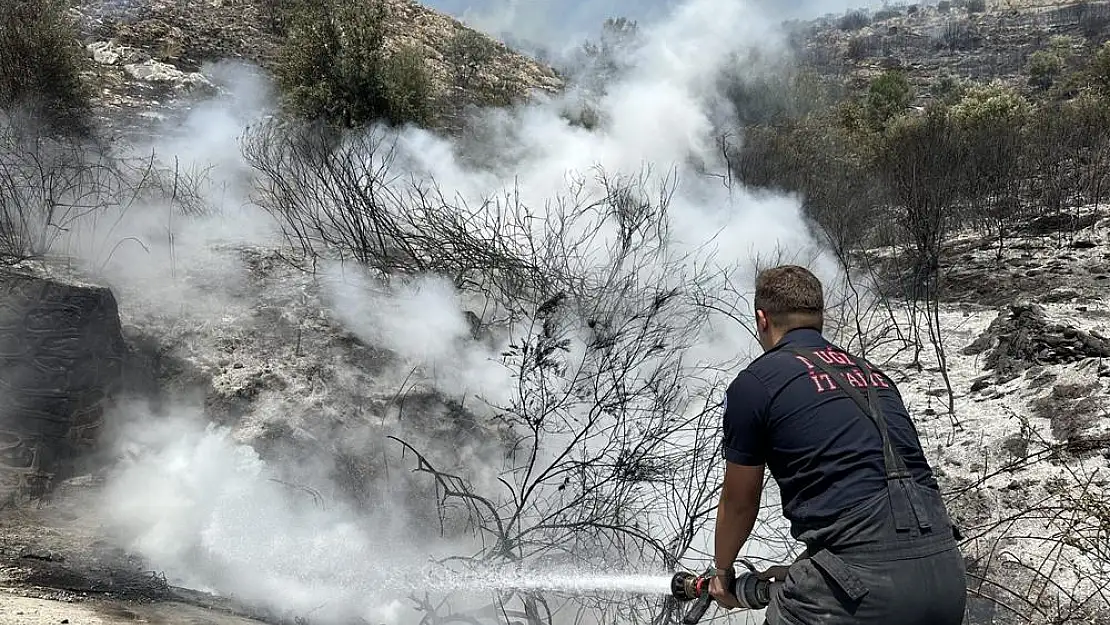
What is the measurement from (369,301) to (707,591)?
18.1 feet

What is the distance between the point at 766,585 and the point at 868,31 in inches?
2827

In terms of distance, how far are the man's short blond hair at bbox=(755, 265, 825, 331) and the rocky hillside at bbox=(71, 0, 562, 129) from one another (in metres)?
14.7

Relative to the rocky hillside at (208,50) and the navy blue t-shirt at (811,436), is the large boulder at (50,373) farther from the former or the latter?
the rocky hillside at (208,50)

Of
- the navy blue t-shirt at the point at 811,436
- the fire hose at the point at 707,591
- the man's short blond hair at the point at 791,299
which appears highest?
the man's short blond hair at the point at 791,299

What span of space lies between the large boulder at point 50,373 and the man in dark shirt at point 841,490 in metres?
4.90

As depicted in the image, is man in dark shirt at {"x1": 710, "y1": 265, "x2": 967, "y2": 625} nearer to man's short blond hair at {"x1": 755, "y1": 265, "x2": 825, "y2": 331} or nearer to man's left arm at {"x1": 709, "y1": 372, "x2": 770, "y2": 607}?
man's left arm at {"x1": 709, "y1": 372, "x2": 770, "y2": 607}

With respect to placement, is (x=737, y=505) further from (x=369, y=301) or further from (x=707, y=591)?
(x=369, y=301)

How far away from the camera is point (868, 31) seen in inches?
2569

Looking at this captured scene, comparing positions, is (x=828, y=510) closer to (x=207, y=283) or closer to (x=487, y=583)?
(x=487, y=583)

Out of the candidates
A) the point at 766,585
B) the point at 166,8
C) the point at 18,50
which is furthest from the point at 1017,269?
the point at 166,8

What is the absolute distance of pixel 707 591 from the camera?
2.51m

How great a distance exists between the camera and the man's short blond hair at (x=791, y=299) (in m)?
2.36

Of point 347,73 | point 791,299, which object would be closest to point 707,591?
point 791,299

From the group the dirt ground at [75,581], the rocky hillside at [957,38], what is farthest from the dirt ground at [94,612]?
the rocky hillside at [957,38]
